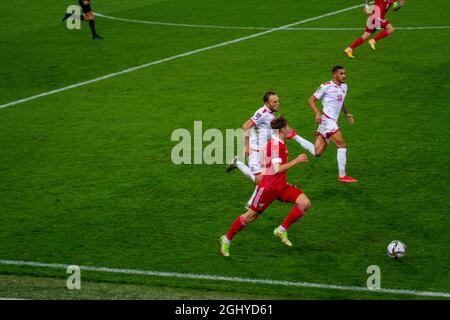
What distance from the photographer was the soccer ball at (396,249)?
13.6 meters

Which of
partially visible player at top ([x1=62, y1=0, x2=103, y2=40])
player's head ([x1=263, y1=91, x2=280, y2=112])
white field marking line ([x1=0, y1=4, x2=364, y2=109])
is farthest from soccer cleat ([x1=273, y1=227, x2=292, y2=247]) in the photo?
partially visible player at top ([x1=62, y1=0, x2=103, y2=40])

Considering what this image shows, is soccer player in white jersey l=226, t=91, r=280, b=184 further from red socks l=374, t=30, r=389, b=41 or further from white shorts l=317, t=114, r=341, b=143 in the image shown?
red socks l=374, t=30, r=389, b=41

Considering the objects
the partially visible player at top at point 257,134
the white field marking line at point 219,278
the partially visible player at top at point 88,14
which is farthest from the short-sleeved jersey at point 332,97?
the partially visible player at top at point 88,14

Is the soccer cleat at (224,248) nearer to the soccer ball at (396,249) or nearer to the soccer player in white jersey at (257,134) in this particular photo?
the soccer player in white jersey at (257,134)

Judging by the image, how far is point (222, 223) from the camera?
601 inches

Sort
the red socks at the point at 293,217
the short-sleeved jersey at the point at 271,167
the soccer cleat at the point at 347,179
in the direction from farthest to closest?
the soccer cleat at the point at 347,179 < the red socks at the point at 293,217 < the short-sleeved jersey at the point at 271,167

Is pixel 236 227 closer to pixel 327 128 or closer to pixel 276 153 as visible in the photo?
pixel 276 153

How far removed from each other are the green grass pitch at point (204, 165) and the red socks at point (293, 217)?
0.38 metres

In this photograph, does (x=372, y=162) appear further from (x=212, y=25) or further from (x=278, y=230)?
(x=212, y=25)

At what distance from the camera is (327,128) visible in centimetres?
1722

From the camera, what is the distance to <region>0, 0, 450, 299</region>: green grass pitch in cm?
1370

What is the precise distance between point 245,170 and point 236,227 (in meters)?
2.38

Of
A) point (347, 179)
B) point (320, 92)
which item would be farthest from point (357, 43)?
point (347, 179)
